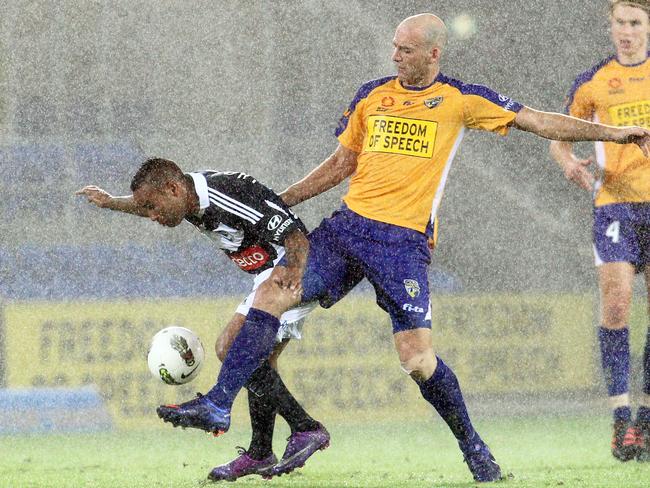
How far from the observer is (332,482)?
18.3 feet

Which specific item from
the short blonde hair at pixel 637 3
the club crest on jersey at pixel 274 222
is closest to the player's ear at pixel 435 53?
the club crest on jersey at pixel 274 222

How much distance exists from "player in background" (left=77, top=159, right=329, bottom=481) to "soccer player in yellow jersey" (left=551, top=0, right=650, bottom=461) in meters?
1.54

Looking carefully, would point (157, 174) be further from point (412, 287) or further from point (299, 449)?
point (299, 449)

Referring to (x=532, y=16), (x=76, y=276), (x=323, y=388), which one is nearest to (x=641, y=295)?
(x=323, y=388)

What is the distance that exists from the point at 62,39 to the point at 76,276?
132 inches

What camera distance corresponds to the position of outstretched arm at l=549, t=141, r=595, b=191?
6.26 m

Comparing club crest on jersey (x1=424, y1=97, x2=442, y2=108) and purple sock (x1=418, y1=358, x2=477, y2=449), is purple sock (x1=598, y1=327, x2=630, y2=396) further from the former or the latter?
club crest on jersey (x1=424, y1=97, x2=442, y2=108)

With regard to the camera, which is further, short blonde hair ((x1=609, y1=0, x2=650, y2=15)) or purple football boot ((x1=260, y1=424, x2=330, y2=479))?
short blonde hair ((x1=609, y1=0, x2=650, y2=15))

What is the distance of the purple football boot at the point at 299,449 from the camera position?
538 cm

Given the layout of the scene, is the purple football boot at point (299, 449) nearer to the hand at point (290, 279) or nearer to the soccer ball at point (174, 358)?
the soccer ball at point (174, 358)

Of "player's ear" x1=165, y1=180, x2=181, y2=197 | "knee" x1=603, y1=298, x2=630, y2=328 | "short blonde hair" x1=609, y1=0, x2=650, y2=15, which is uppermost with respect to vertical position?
"short blonde hair" x1=609, y1=0, x2=650, y2=15

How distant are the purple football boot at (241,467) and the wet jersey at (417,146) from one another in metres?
1.13

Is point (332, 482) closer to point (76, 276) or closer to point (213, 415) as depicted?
point (213, 415)

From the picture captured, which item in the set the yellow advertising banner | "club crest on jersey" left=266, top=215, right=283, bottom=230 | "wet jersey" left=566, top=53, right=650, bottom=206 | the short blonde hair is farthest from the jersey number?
the yellow advertising banner
